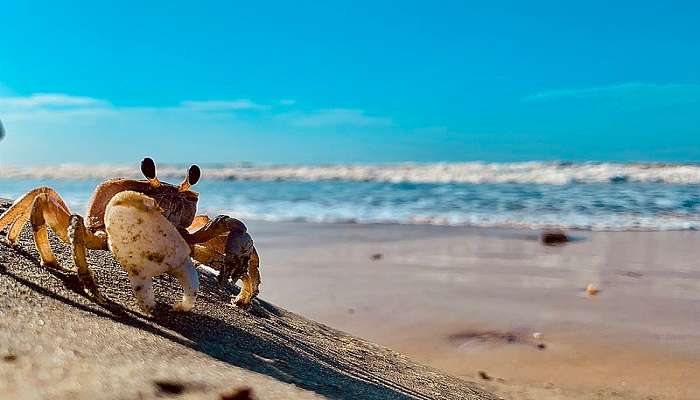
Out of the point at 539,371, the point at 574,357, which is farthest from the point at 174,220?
the point at 574,357

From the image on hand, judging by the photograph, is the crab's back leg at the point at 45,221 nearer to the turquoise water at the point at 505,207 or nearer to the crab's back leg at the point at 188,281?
the crab's back leg at the point at 188,281

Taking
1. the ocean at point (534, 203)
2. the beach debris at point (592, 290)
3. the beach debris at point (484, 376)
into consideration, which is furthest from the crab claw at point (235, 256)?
the ocean at point (534, 203)

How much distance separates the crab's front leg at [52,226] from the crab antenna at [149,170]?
0.32 meters

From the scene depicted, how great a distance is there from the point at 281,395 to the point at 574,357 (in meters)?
2.94

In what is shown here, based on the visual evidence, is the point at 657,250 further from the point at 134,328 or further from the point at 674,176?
the point at 674,176

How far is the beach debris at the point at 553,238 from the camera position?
8.25 meters

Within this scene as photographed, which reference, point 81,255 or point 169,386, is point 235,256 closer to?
point 81,255

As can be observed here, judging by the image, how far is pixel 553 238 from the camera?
8477 millimetres

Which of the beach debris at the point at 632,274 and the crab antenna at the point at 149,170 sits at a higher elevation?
the crab antenna at the point at 149,170

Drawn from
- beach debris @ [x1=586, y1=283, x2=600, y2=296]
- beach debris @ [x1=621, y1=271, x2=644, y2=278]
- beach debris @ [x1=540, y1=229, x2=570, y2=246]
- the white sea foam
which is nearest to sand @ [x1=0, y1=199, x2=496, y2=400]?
beach debris @ [x1=586, y1=283, x2=600, y2=296]

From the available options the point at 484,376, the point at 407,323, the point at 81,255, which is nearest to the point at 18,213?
the point at 81,255

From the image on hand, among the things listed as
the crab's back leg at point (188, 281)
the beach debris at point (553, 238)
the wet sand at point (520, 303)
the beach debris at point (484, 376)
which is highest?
the crab's back leg at point (188, 281)

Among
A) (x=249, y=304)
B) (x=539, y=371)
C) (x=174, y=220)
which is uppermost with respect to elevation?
(x=174, y=220)

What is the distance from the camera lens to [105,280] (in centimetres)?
254
